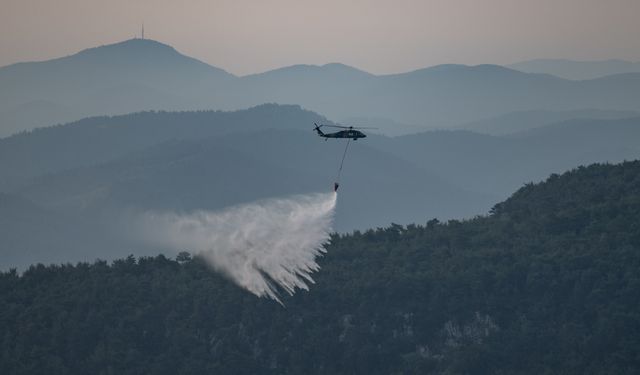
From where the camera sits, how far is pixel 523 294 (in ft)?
422

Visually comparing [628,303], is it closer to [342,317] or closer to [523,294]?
[523,294]

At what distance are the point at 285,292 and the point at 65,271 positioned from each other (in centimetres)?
3319

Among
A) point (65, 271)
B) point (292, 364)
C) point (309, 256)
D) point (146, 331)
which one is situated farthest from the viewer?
point (65, 271)

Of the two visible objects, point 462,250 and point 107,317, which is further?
point 462,250

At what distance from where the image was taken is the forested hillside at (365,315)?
117625 mm

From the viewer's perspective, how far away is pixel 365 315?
125 m

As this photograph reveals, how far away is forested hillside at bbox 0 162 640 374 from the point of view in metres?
118

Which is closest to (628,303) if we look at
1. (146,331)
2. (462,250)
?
(462,250)

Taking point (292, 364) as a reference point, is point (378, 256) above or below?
above

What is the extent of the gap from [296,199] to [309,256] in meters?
8.26

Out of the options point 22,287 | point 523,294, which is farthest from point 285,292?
point 22,287

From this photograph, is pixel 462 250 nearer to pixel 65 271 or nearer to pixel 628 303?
pixel 628 303

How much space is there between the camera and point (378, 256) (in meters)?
144

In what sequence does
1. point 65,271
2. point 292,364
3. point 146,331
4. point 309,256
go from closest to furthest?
point 292,364, point 146,331, point 309,256, point 65,271
